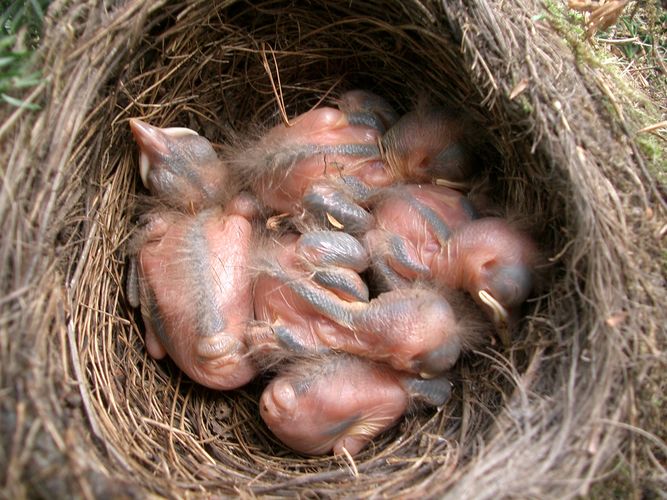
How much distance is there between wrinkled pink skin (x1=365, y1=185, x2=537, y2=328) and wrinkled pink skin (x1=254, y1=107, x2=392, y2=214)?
13cm

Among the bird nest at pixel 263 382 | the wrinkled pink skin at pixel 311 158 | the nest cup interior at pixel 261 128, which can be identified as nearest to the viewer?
the bird nest at pixel 263 382

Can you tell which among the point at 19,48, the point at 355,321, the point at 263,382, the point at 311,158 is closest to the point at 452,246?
the point at 355,321

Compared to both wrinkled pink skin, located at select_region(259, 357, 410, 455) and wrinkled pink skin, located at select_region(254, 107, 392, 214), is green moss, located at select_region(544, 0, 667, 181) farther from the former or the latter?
wrinkled pink skin, located at select_region(259, 357, 410, 455)

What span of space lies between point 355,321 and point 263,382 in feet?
1.23

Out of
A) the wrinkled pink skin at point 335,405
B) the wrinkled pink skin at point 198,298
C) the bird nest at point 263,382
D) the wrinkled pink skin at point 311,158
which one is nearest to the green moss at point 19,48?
the bird nest at point 263,382

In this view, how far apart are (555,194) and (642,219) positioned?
19 cm

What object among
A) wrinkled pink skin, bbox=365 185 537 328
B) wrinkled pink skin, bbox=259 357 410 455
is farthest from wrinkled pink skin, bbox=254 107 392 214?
wrinkled pink skin, bbox=259 357 410 455

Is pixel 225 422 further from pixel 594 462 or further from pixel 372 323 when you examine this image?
pixel 594 462

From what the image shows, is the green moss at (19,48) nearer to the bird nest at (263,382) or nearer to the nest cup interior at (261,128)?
the bird nest at (263,382)

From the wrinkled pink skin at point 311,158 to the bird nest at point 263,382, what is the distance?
0.69 ft

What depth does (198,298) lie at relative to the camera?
4.88ft

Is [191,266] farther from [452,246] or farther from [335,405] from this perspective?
[452,246]

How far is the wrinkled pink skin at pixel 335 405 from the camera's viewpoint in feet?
4.76

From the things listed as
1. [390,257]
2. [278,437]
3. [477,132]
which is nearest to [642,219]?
→ [477,132]
